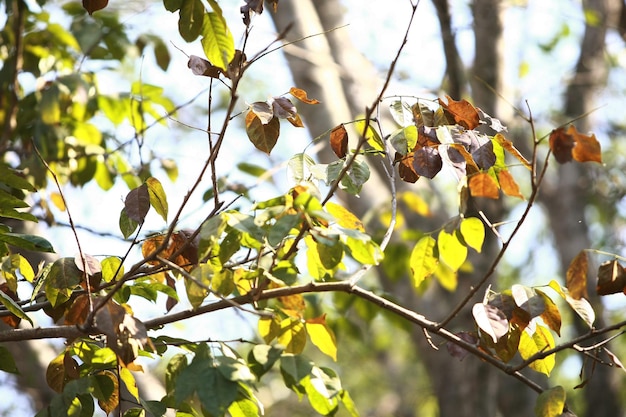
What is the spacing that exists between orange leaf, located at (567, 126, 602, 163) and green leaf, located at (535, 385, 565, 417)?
36 centimetres

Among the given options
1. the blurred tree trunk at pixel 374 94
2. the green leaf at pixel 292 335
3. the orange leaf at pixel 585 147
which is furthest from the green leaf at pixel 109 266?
the blurred tree trunk at pixel 374 94

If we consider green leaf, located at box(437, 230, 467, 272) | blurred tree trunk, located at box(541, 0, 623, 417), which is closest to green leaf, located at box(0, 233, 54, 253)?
green leaf, located at box(437, 230, 467, 272)

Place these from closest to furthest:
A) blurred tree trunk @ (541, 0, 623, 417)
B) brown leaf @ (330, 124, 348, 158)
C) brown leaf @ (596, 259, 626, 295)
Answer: brown leaf @ (596, 259, 626, 295) < brown leaf @ (330, 124, 348, 158) < blurred tree trunk @ (541, 0, 623, 417)

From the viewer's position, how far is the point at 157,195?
1.19 meters

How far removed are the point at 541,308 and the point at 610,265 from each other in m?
0.13

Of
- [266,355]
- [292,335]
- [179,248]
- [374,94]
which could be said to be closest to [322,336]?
[292,335]

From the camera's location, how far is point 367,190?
2754 millimetres

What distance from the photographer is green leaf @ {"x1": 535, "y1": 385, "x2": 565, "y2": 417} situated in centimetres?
106

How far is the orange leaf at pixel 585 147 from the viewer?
37.8 inches

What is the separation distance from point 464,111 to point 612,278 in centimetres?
35

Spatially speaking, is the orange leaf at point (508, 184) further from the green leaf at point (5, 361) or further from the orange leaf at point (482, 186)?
the green leaf at point (5, 361)

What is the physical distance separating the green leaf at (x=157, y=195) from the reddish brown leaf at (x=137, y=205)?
0.11ft

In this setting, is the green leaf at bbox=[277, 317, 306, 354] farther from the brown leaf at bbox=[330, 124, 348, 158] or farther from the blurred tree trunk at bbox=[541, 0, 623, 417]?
the blurred tree trunk at bbox=[541, 0, 623, 417]

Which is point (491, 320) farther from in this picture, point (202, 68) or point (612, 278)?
point (202, 68)
